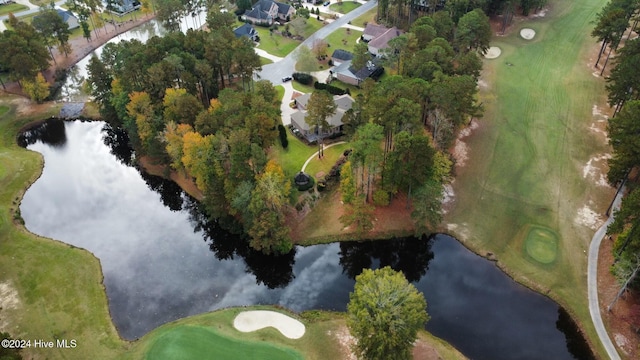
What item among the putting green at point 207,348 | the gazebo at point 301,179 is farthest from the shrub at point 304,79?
the putting green at point 207,348

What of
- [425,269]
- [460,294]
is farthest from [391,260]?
[460,294]

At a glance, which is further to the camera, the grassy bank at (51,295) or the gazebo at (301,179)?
the gazebo at (301,179)

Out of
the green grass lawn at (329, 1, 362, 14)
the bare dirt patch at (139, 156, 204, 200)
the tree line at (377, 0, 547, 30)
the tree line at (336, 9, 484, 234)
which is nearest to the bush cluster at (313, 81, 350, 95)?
the tree line at (336, 9, 484, 234)

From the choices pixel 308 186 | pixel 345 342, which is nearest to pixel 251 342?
pixel 345 342

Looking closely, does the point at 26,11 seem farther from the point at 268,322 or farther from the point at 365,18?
the point at 268,322

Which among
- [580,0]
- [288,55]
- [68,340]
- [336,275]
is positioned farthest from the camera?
[580,0]

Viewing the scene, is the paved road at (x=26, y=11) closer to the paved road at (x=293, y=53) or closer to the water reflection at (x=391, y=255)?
the paved road at (x=293, y=53)

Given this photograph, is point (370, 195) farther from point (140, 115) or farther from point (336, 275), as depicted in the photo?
point (140, 115)
